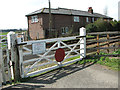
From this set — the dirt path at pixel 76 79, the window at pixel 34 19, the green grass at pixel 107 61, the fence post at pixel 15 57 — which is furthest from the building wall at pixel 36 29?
the fence post at pixel 15 57

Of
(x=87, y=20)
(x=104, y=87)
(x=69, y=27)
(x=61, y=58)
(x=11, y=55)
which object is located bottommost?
(x=104, y=87)

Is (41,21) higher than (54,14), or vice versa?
(54,14)

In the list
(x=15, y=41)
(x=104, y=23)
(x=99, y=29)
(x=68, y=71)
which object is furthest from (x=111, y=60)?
(x=104, y=23)

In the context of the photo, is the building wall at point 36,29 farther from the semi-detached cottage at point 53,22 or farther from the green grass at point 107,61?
the green grass at point 107,61

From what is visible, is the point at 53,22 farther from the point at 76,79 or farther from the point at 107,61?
the point at 76,79

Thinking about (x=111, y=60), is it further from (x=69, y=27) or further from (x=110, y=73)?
(x=69, y=27)

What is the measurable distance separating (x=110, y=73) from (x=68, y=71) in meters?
1.65

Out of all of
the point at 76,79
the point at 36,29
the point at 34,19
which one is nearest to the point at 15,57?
the point at 76,79

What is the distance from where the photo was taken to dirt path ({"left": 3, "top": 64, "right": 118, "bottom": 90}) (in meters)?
3.74

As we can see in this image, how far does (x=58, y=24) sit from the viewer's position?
27422 mm

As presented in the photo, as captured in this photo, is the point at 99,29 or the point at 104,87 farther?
the point at 99,29

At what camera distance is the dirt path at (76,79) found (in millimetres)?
3740

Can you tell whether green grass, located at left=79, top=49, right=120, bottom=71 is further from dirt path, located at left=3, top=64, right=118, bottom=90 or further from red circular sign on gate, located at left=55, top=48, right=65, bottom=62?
red circular sign on gate, located at left=55, top=48, right=65, bottom=62

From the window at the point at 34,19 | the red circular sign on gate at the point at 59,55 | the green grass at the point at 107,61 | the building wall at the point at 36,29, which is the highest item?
the window at the point at 34,19
